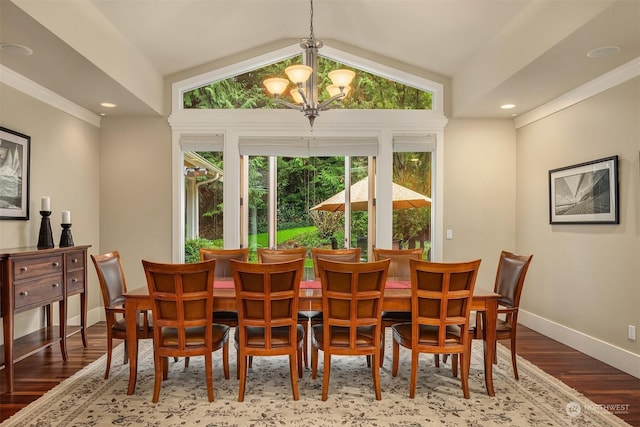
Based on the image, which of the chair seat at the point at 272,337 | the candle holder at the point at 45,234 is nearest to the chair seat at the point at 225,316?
the chair seat at the point at 272,337

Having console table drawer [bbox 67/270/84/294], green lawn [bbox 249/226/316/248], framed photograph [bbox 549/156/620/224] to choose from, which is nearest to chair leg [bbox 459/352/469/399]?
framed photograph [bbox 549/156/620/224]

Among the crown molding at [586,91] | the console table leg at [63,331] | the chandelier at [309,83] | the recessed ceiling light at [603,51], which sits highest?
the recessed ceiling light at [603,51]

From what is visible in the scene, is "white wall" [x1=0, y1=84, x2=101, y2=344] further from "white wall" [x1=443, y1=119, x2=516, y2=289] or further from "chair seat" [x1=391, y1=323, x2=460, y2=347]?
"white wall" [x1=443, y1=119, x2=516, y2=289]

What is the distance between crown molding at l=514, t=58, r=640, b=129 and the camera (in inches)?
136

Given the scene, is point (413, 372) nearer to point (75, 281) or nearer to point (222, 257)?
point (222, 257)

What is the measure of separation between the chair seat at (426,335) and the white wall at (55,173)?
3390 millimetres

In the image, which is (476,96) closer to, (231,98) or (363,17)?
(363,17)

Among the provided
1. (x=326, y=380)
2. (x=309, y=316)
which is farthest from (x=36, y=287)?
(x=326, y=380)

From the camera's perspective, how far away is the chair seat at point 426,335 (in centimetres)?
295

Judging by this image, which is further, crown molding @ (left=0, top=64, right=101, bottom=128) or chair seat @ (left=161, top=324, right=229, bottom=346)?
crown molding @ (left=0, top=64, right=101, bottom=128)

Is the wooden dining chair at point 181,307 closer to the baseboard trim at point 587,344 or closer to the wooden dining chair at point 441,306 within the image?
the wooden dining chair at point 441,306

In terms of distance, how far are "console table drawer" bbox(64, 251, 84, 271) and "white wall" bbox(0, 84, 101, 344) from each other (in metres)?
0.47

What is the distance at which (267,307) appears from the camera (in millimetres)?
2846

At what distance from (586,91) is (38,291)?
16.6 ft
